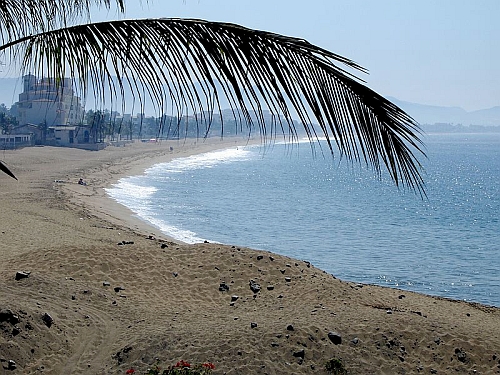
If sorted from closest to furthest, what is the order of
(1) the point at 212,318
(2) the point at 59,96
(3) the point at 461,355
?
(2) the point at 59,96, (3) the point at 461,355, (1) the point at 212,318

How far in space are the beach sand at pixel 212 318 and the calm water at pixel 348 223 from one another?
2.44m

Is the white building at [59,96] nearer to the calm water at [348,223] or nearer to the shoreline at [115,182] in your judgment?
the shoreline at [115,182]

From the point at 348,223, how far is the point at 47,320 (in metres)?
30.2

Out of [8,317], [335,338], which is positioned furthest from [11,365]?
[335,338]

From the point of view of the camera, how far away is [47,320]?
7.03 m

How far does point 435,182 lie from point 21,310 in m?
70.8

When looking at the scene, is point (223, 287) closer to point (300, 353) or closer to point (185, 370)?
point (300, 353)

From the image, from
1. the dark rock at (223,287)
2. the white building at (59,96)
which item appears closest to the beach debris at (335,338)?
the dark rock at (223,287)

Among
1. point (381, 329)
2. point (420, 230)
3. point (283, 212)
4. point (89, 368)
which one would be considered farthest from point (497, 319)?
point (283, 212)

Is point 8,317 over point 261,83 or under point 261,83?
under

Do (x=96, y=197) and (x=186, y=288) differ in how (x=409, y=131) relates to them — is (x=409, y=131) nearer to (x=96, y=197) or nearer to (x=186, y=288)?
(x=186, y=288)

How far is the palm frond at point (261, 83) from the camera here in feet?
8.84

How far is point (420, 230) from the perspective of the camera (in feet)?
116

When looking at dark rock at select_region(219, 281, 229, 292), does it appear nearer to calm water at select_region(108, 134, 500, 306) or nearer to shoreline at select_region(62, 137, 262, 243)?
shoreline at select_region(62, 137, 262, 243)
